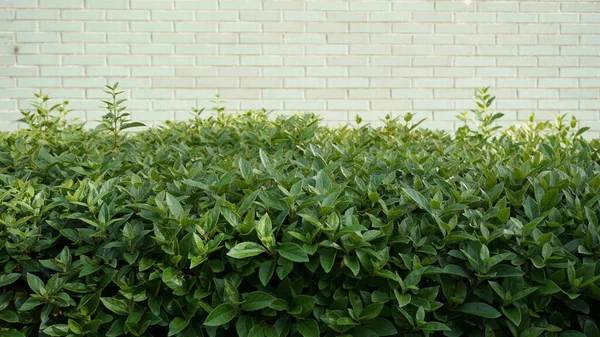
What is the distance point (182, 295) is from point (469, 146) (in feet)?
5.35

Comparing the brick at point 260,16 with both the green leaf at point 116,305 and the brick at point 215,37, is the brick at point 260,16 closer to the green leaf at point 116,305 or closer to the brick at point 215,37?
the brick at point 215,37

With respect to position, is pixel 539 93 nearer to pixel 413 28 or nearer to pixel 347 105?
pixel 413 28

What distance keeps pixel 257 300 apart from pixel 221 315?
87mm

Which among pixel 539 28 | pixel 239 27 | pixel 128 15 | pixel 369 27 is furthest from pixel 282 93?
pixel 539 28

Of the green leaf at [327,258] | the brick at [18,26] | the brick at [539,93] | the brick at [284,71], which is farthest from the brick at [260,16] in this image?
the green leaf at [327,258]

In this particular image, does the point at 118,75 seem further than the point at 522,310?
Yes

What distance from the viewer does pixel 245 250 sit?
4.95 feet

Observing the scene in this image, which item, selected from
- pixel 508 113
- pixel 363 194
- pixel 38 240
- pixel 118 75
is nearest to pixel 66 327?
pixel 38 240

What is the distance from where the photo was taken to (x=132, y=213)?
5.45 ft

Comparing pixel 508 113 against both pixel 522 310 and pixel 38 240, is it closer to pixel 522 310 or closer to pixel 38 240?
pixel 522 310

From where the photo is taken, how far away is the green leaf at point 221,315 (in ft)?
4.84

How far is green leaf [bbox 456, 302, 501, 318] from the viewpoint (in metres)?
1.53

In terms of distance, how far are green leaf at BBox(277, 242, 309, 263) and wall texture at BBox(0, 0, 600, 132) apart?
415cm

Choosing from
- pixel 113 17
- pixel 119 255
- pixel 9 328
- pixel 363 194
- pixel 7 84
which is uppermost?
pixel 113 17
